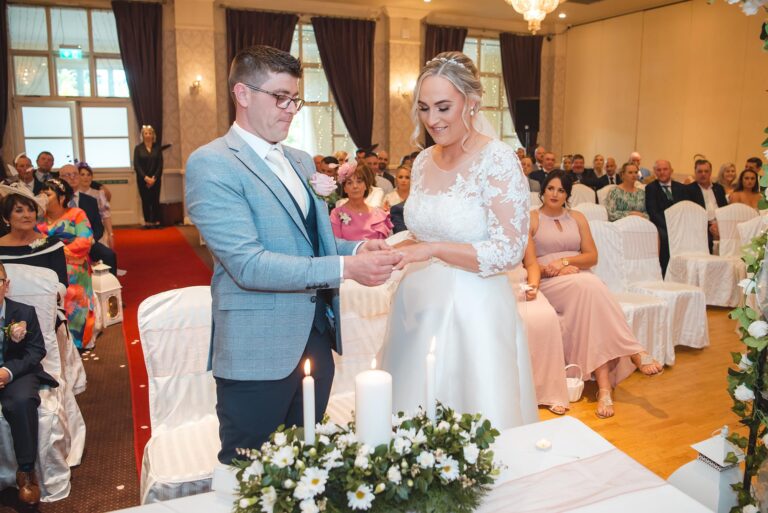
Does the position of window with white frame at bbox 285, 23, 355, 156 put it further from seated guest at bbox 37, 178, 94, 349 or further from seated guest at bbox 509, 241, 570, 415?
seated guest at bbox 509, 241, 570, 415

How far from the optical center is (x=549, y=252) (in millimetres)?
4488

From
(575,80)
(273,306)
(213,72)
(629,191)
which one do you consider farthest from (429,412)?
(575,80)

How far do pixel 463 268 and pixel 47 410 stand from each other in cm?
211

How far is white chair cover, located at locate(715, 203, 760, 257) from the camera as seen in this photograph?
21.3 ft

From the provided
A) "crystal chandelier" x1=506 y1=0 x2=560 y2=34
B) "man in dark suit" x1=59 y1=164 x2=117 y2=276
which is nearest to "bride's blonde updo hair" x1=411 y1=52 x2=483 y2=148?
"man in dark suit" x1=59 y1=164 x2=117 y2=276

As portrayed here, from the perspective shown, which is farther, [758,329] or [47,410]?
[47,410]

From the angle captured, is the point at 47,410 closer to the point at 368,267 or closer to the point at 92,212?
the point at 368,267

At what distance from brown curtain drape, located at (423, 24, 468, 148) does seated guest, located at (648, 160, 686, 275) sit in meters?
6.52

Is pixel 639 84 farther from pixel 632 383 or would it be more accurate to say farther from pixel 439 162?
pixel 439 162

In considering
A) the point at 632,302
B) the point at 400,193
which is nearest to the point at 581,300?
the point at 632,302

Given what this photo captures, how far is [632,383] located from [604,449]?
10.7ft

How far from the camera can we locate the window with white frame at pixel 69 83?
1118 cm

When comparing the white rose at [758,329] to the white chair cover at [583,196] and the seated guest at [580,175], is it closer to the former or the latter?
the white chair cover at [583,196]

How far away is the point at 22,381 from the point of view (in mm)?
2928
